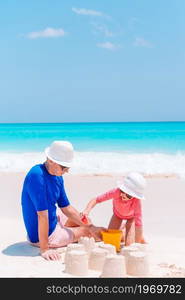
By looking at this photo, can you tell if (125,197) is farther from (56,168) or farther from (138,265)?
(138,265)

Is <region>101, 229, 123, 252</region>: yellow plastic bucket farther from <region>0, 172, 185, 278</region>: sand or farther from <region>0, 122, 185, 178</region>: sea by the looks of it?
<region>0, 122, 185, 178</region>: sea

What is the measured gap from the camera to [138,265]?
377cm

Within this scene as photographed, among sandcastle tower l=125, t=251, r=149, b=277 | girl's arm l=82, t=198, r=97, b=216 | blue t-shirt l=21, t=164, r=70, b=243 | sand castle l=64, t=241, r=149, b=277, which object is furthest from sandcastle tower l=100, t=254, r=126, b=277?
girl's arm l=82, t=198, r=97, b=216

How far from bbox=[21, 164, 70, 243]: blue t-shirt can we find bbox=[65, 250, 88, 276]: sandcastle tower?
58cm

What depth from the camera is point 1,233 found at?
5324 millimetres

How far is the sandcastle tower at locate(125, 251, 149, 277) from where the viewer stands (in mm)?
3768

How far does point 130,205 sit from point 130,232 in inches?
10.6

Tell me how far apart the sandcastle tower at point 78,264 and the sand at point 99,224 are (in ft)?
→ 0.18

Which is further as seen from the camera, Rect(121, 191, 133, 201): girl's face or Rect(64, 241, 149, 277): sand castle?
Rect(121, 191, 133, 201): girl's face

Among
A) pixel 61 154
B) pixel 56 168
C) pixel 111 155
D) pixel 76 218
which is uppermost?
pixel 111 155

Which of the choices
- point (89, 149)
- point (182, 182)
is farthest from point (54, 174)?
point (89, 149)

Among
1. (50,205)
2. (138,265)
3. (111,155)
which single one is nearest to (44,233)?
(50,205)

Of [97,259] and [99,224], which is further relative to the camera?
[99,224]

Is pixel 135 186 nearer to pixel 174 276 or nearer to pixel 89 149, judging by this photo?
pixel 174 276
